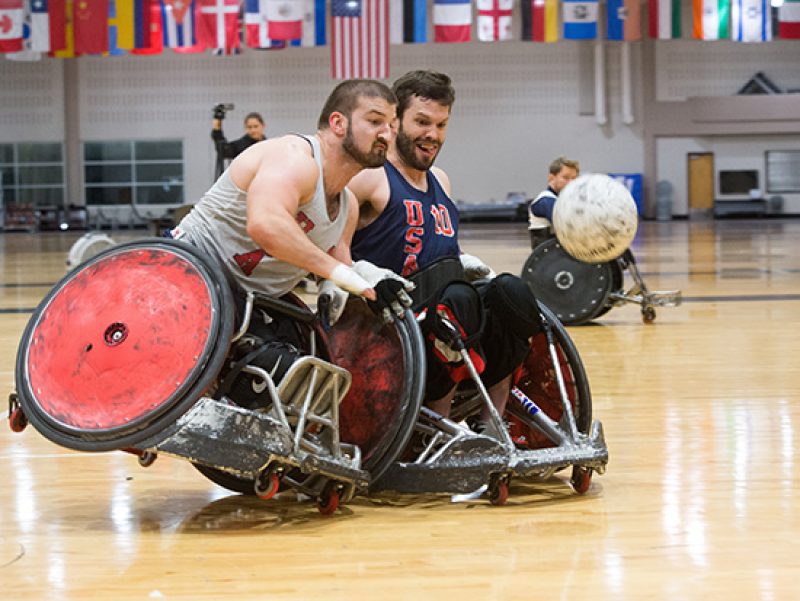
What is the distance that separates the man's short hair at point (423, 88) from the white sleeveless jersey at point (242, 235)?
559mm

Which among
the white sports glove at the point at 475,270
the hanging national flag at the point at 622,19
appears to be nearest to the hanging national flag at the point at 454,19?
the hanging national flag at the point at 622,19

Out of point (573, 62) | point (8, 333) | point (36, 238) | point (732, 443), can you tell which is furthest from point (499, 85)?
point (732, 443)

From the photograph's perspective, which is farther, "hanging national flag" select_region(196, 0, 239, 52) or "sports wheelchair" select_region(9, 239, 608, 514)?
"hanging national flag" select_region(196, 0, 239, 52)

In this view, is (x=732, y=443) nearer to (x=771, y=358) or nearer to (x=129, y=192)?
(x=771, y=358)

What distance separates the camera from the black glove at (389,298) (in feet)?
10.6

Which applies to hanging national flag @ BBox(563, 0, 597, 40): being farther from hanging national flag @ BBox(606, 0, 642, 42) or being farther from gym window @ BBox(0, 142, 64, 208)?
gym window @ BBox(0, 142, 64, 208)

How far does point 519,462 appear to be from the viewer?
340 centimetres

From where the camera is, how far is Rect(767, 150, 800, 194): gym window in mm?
31812

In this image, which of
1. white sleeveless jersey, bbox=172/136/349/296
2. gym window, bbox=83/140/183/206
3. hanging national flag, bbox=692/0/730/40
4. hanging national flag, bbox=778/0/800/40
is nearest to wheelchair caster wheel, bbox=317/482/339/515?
white sleeveless jersey, bbox=172/136/349/296

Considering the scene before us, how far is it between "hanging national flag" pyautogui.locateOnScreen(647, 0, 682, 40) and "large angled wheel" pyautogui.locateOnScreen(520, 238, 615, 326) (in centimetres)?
1677

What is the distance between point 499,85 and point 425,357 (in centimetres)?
2843

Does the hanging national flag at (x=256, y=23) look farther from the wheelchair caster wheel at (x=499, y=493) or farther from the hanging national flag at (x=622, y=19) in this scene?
the wheelchair caster wheel at (x=499, y=493)

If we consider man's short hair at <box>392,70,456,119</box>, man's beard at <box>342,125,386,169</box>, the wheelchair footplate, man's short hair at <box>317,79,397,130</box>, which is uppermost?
man's short hair at <box>392,70,456,119</box>

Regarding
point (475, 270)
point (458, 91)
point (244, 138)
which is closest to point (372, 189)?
point (475, 270)
